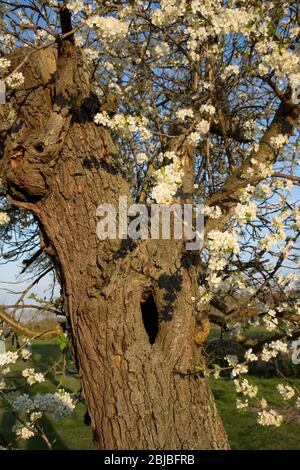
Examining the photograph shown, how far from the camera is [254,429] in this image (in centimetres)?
1027

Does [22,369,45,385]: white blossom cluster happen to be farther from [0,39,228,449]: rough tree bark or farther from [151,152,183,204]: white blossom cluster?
[151,152,183,204]: white blossom cluster

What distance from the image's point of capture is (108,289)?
3.04 metres

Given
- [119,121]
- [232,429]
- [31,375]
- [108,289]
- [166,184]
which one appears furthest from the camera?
[232,429]

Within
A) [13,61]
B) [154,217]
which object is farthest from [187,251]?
[13,61]

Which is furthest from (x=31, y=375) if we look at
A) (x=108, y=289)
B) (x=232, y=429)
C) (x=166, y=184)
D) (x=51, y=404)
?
(x=232, y=429)

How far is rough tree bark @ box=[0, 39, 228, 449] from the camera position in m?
2.93

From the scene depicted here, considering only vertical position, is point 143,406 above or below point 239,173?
below

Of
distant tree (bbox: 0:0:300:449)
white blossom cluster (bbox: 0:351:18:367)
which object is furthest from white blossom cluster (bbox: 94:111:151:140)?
white blossom cluster (bbox: 0:351:18:367)

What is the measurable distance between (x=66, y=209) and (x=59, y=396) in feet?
5.88

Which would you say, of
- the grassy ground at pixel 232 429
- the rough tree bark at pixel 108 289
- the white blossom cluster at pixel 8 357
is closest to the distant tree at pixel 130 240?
the rough tree bark at pixel 108 289

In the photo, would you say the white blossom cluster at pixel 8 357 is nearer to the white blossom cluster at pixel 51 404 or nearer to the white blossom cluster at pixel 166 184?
the white blossom cluster at pixel 51 404

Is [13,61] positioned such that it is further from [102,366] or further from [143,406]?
[143,406]

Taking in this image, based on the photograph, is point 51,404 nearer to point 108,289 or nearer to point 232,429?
point 108,289
